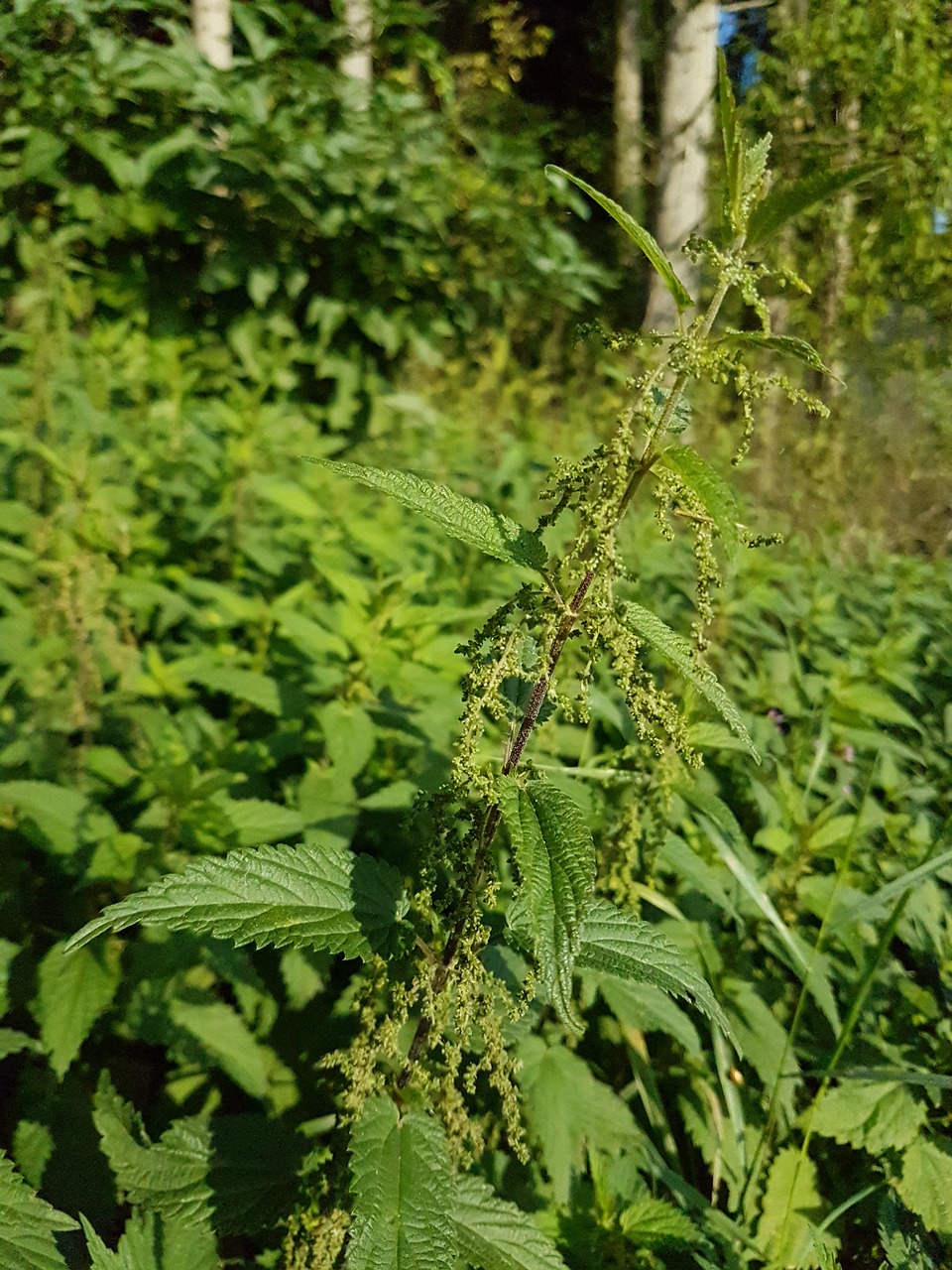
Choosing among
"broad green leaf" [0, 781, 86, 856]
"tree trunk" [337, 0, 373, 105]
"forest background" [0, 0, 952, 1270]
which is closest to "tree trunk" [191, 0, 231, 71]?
"forest background" [0, 0, 952, 1270]

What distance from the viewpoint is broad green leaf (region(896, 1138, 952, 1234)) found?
149cm

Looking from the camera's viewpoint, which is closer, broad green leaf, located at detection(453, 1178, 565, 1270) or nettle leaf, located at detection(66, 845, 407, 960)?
nettle leaf, located at detection(66, 845, 407, 960)

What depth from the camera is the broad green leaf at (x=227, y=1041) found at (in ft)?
4.81

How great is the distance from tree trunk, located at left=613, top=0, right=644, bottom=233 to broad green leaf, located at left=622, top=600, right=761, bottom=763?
6.63 meters

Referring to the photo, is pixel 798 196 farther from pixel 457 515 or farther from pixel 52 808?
pixel 52 808

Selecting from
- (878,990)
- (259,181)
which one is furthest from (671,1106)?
(259,181)

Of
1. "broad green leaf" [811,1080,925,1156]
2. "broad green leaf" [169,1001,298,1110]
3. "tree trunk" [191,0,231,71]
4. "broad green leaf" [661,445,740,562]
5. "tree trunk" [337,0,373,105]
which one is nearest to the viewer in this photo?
"broad green leaf" [661,445,740,562]

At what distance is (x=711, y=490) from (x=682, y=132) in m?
5.44

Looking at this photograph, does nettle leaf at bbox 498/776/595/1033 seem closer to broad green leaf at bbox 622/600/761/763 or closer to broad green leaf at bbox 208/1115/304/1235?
broad green leaf at bbox 622/600/761/763

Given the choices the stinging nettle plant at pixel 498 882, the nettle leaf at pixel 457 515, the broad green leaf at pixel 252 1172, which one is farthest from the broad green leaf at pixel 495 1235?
the nettle leaf at pixel 457 515

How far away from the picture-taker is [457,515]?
0.89 m

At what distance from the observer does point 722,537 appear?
0.75 m

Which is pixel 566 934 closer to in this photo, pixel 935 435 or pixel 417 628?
pixel 417 628

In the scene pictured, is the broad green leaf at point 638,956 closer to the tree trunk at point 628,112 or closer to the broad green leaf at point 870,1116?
the broad green leaf at point 870,1116
